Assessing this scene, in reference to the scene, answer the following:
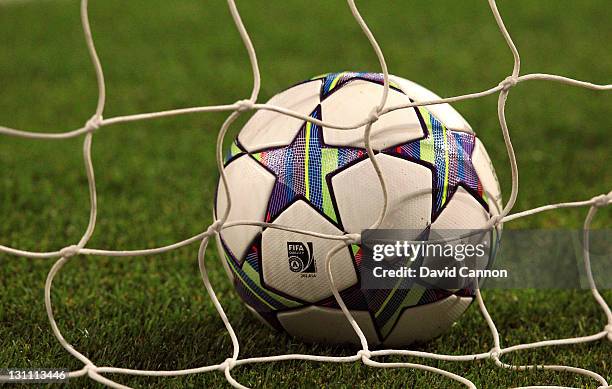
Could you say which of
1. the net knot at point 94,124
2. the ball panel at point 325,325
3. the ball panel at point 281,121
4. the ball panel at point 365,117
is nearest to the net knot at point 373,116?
the ball panel at point 365,117

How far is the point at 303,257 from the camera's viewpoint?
2.17 metres

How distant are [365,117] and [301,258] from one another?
38 cm

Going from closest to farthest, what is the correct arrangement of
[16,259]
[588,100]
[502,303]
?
1. [502,303]
2. [16,259]
3. [588,100]

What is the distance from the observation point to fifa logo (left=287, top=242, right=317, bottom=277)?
7.09ft

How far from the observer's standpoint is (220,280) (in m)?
2.90

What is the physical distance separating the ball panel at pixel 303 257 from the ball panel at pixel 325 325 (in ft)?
0.20

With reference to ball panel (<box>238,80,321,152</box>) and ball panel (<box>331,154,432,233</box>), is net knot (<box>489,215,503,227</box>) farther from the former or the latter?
ball panel (<box>238,80,321,152</box>)

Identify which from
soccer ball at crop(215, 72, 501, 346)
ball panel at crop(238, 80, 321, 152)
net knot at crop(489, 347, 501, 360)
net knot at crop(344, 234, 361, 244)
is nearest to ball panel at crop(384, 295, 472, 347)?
soccer ball at crop(215, 72, 501, 346)

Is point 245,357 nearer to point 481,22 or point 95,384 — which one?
point 95,384

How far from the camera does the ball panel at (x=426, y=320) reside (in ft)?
7.41

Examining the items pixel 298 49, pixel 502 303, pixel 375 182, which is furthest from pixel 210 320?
pixel 298 49

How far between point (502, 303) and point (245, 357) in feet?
2.90

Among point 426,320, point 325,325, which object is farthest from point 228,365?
point 426,320

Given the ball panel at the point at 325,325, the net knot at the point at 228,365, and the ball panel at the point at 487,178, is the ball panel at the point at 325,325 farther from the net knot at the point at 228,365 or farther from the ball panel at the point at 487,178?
the ball panel at the point at 487,178
